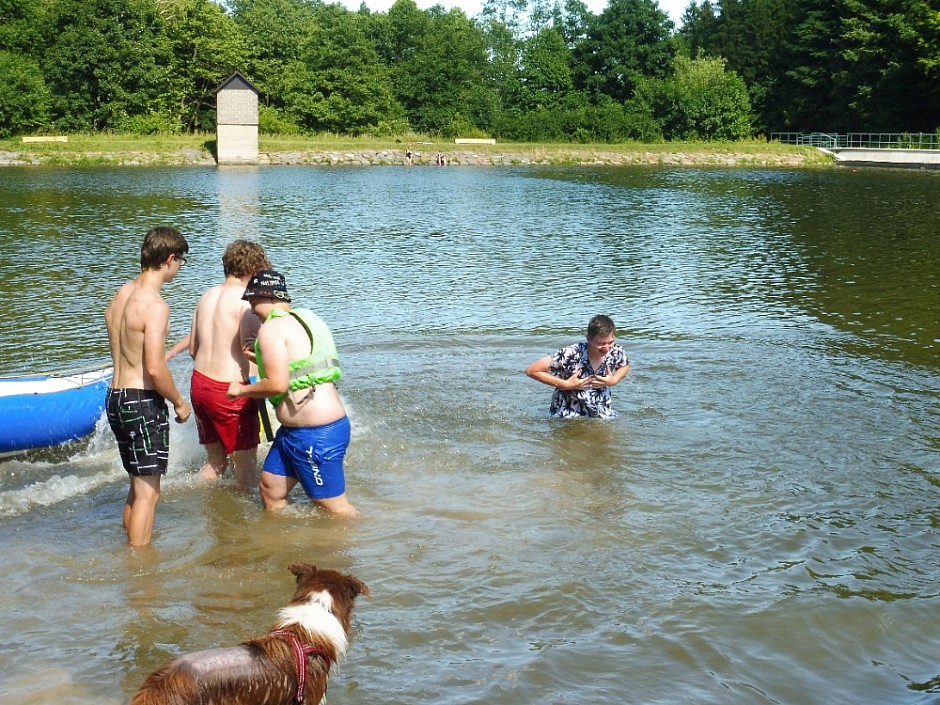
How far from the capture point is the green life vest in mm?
6441

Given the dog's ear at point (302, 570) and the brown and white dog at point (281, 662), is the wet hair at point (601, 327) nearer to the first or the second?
the brown and white dog at point (281, 662)

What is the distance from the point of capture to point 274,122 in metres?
70.4

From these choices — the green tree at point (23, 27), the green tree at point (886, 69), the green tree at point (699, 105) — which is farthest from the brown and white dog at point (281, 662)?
the green tree at point (699, 105)

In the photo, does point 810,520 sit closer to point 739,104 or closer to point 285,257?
point 285,257

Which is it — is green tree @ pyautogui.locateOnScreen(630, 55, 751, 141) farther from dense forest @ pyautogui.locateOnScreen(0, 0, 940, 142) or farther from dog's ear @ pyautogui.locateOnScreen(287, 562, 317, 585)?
dog's ear @ pyautogui.locateOnScreen(287, 562, 317, 585)

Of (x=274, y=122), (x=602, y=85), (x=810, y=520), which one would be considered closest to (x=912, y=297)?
(x=810, y=520)

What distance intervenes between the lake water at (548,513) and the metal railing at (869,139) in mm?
52760

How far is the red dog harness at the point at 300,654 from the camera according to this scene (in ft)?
14.0

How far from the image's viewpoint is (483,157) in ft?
218

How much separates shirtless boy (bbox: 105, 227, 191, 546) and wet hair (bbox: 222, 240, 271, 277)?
69cm

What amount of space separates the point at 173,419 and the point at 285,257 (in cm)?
1264

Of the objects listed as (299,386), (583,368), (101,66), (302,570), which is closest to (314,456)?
(299,386)

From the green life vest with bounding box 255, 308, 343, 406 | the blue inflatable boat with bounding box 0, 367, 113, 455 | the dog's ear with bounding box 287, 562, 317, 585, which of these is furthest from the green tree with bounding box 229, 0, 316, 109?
the dog's ear with bounding box 287, 562, 317, 585

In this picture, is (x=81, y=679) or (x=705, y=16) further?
(x=705, y=16)
